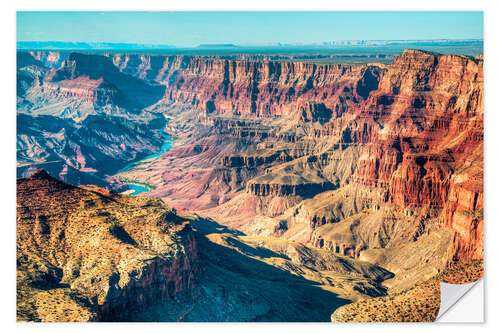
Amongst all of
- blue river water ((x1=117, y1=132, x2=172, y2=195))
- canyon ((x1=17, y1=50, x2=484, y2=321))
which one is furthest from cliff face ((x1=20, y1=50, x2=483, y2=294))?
blue river water ((x1=117, y1=132, x2=172, y2=195))

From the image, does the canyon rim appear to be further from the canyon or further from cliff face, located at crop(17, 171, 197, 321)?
the canyon

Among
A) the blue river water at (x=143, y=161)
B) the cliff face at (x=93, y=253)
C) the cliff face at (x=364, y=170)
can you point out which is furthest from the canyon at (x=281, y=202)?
the blue river water at (x=143, y=161)

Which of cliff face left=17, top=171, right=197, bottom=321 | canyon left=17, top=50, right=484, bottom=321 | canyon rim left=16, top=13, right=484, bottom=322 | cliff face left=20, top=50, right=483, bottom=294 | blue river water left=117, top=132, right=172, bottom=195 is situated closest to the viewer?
cliff face left=17, top=171, right=197, bottom=321

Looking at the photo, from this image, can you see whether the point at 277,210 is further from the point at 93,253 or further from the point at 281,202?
the point at 93,253

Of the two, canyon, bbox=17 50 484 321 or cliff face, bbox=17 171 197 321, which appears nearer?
cliff face, bbox=17 171 197 321
